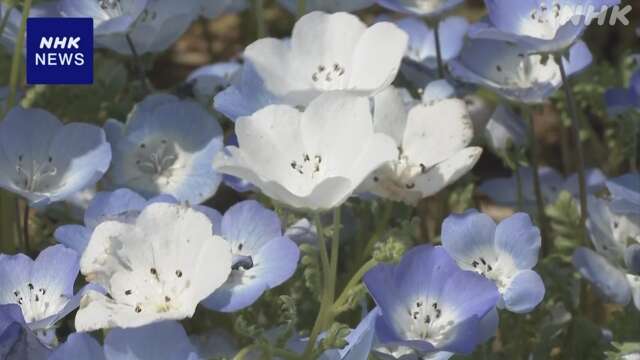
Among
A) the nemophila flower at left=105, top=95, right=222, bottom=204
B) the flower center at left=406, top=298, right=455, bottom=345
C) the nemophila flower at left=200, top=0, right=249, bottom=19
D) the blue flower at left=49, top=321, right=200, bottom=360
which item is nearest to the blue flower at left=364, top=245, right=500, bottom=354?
the flower center at left=406, top=298, right=455, bottom=345

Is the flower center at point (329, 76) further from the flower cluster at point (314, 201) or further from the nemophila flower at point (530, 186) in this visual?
the nemophila flower at point (530, 186)

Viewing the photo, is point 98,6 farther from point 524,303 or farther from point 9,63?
point 524,303

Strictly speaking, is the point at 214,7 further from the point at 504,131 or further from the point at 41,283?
the point at 41,283

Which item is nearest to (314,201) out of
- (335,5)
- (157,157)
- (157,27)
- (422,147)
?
(422,147)

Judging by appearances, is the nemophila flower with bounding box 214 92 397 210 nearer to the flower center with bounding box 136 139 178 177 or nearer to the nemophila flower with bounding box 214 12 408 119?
the nemophila flower with bounding box 214 12 408 119

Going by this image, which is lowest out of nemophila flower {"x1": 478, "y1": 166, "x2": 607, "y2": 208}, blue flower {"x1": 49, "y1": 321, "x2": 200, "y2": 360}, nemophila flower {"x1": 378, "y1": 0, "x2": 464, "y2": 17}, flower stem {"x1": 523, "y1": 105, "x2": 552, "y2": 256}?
nemophila flower {"x1": 478, "y1": 166, "x2": 607, "y2": 208}

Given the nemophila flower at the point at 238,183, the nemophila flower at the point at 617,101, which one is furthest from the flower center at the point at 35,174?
the nemophila flower at the point at 617,101

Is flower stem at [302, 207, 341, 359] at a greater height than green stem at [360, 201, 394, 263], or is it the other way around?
flower stem at [302, 207, 341, 359]

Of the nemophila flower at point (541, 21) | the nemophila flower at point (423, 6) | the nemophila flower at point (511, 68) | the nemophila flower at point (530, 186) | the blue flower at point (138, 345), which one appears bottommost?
the nemophila flower at point (530, 186)
